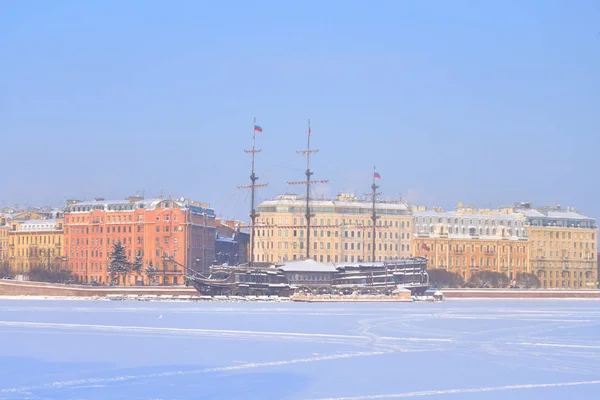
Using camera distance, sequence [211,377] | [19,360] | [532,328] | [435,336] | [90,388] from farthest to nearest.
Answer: [532,328] → [435,336] → [19,360] → [211,377] → [90,388]

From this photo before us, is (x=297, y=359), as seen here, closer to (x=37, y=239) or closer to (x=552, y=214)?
(x=37, y=239)

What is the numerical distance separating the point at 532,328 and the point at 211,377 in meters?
18.9

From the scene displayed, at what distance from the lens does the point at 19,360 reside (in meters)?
29.1

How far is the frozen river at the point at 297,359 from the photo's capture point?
24266mm

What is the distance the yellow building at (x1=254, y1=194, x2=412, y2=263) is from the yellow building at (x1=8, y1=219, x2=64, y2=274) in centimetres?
1990

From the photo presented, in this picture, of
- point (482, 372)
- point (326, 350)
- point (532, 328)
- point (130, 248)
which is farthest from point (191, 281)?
point (482, 372)

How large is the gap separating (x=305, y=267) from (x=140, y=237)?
89.3ft

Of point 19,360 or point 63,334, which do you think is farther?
point 63,334

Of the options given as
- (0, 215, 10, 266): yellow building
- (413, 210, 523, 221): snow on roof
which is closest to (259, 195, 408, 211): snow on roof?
(413, 210, 523, 221): snow on roof

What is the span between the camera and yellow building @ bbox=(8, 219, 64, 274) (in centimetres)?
11431

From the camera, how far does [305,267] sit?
84.2 m

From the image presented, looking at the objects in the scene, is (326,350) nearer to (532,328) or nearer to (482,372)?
(482,372)

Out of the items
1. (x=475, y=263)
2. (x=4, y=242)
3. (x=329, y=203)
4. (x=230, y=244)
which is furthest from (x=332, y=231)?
(x=4, y=242)

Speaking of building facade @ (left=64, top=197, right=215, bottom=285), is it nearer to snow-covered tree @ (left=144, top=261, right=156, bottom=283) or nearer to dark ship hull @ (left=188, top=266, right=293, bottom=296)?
snow-covered tree @ (left=144, top=261, right=156, bottom=283)
